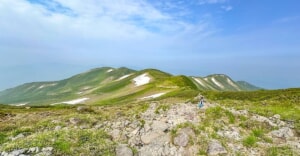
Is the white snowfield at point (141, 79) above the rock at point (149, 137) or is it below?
above

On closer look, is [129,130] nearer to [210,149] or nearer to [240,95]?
[210,149]

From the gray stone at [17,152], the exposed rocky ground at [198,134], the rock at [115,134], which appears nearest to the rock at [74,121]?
the exposed rocky ground at [198,134]

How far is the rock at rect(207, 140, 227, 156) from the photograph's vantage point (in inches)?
907

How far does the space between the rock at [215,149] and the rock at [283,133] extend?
5816 mm

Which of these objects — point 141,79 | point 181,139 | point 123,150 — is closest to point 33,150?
point 123,150

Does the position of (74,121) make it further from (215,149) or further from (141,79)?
(141,79)

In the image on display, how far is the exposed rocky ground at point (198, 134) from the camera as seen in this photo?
2325 centimetres

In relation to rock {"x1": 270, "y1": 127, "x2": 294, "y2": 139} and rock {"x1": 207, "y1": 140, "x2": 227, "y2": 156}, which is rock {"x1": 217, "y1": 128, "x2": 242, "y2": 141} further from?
rock {"x1": 270, "y1": 127, "x2": 294, "y2": 139}

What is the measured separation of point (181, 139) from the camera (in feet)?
80.3

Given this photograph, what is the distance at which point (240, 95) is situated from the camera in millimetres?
92562

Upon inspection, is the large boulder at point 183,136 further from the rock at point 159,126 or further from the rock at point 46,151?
the rock at point 46,151

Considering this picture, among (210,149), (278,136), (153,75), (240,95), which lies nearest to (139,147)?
(210,149)

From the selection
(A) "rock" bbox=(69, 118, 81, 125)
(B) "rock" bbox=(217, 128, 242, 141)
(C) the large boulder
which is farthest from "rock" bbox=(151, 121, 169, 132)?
(A) "rock" bbox=(69, 118, 81, 125)

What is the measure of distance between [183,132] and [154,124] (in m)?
2.88
